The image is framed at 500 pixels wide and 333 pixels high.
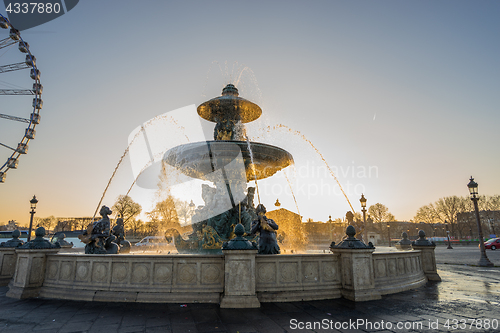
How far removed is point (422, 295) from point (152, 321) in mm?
5843

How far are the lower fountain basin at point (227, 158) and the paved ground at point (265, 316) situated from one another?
25.4ft

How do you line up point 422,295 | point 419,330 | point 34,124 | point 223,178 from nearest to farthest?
point 419,330 < point 422,295 < point 223,178 < point 34,124

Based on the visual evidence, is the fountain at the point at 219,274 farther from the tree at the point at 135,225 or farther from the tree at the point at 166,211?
the tree at the point at 135,225

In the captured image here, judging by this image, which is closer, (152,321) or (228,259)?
(152,321)

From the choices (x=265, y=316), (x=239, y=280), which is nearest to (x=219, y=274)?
(x=239, y=280)

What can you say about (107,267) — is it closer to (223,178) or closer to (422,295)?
(422,295)

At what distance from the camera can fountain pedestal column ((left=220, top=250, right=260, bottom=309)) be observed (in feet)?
17.0

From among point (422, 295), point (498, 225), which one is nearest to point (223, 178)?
point (422, 295)

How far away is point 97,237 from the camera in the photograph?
7977 mm

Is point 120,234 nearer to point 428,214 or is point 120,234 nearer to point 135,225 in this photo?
point 135,225

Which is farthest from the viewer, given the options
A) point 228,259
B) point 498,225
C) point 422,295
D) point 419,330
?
point 498,225

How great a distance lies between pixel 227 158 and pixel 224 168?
95 cm

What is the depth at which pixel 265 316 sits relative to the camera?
465 cm

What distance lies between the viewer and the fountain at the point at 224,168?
1249cm
